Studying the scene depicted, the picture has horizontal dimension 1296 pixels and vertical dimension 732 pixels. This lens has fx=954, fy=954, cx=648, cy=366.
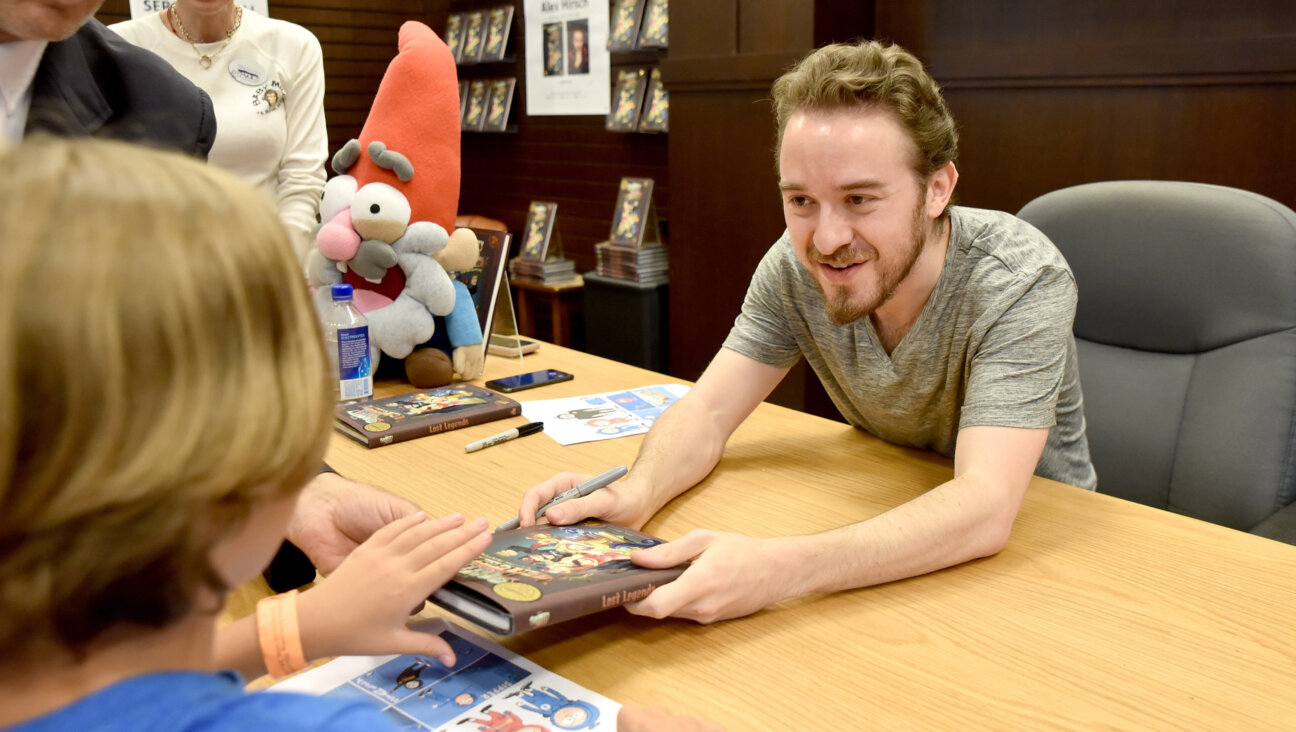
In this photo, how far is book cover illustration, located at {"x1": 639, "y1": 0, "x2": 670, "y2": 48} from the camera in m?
3.91

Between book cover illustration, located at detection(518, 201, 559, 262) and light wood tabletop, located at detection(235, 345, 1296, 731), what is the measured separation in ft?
10.2

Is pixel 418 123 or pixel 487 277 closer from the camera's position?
pixel 418 123

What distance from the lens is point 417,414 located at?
1661mm

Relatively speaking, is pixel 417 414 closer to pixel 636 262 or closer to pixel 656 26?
pixel 636 262

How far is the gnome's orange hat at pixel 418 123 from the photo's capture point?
183cm

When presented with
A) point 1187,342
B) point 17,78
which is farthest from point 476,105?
point 1187,342

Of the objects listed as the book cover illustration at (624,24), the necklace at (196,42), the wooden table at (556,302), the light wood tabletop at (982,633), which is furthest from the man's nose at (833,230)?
the wooden table at (556,302)

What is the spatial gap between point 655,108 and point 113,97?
289 centimetres

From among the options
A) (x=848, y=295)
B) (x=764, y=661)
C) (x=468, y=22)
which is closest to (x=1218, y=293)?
(x=848, y=295)

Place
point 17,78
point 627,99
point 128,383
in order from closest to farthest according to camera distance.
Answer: point 128,383, point 17,78, point 627,99

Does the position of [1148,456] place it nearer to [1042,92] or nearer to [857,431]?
[857,431]

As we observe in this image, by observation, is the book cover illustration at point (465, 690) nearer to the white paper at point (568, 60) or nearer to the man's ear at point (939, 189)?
the man's ear at point (939, 189)

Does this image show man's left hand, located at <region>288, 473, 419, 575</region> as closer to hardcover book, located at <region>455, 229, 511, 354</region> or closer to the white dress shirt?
the white dress shirt

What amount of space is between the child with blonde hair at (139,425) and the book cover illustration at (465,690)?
324mm
